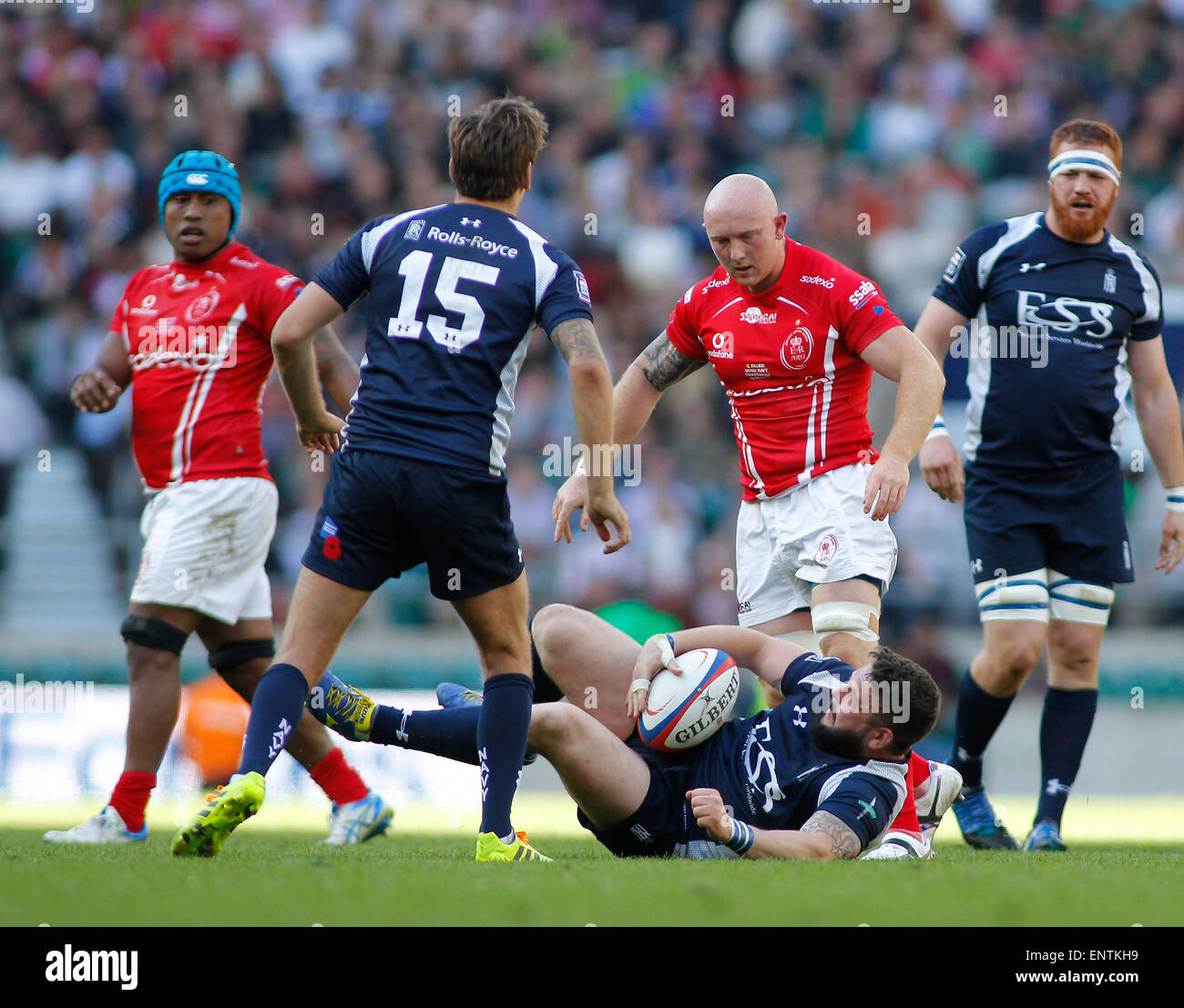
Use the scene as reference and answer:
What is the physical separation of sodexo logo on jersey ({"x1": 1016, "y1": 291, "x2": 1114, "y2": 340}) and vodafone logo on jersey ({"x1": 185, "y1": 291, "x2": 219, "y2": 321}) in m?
3.44

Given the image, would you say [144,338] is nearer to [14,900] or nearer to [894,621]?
[14,900]

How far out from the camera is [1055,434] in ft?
21.4

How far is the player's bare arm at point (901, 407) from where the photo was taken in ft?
17.5

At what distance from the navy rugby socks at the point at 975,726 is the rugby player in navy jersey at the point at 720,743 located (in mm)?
1619

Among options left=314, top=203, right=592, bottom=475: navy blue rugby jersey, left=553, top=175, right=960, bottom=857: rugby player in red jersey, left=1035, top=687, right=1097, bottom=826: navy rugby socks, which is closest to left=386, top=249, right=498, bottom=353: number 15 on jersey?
left=314, top=203, right=592, bottom=475: navy blue rugby jersey

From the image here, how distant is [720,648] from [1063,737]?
205 centimetres

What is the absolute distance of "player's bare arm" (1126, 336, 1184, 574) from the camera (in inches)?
263

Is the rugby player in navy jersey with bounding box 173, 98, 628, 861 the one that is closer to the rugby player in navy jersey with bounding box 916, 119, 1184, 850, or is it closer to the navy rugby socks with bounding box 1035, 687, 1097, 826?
the rugby player in navy jersey with bounding box 916, 119, 1184, 850

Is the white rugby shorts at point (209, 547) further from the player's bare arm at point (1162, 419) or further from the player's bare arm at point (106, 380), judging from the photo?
the player's bare arm at point (1162, 419)

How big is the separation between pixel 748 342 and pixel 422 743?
2.10 m
